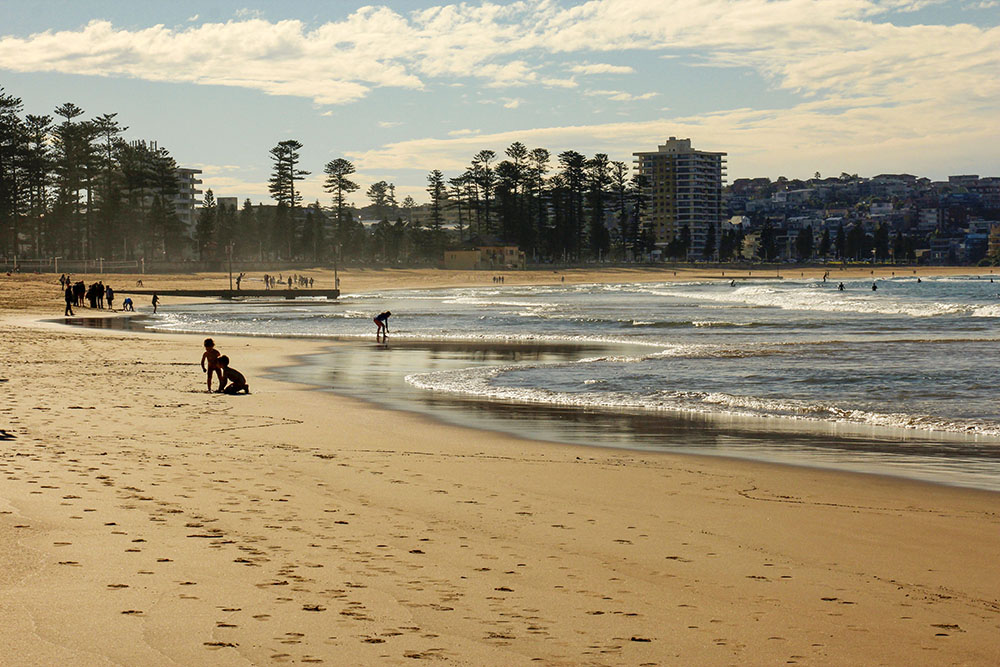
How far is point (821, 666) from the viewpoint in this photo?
4.99m

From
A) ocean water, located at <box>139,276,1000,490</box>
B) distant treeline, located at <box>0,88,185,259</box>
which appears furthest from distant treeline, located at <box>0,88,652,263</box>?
ocean water, located at <box>139,276,1000,490</box>

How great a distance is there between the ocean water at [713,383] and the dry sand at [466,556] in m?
2.14

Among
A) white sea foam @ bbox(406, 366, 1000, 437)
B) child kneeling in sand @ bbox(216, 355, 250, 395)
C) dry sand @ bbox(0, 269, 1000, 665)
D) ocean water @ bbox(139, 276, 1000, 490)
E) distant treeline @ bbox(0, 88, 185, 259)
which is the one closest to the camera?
dry sand @ bbox(0, 269, 1000, 665)

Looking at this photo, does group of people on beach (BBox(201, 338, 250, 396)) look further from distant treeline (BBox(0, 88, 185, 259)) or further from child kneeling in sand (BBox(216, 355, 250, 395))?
distant treeline (BBox(0, 88, 185, 259))

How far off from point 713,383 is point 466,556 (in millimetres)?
14420

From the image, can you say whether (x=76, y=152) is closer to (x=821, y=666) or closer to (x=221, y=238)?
(x=221, y=238)

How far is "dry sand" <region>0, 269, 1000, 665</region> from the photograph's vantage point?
205 inches

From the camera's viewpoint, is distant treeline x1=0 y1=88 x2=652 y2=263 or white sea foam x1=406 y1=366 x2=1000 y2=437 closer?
white sea foam x1=406 y1=366 x2=1000 y2=437

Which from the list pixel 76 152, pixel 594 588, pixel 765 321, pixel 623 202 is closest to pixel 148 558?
pixel 594 588

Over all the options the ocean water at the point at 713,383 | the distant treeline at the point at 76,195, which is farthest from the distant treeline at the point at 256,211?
the ocean water at the point at 713,383

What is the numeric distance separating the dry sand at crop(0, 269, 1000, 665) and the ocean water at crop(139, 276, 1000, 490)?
7.02ft

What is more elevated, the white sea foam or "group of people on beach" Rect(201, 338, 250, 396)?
"group of people on beach" Rect(201, 338, 250, 396)

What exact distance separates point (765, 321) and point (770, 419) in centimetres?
3253

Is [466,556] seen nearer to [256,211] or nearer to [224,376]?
[224,376]
